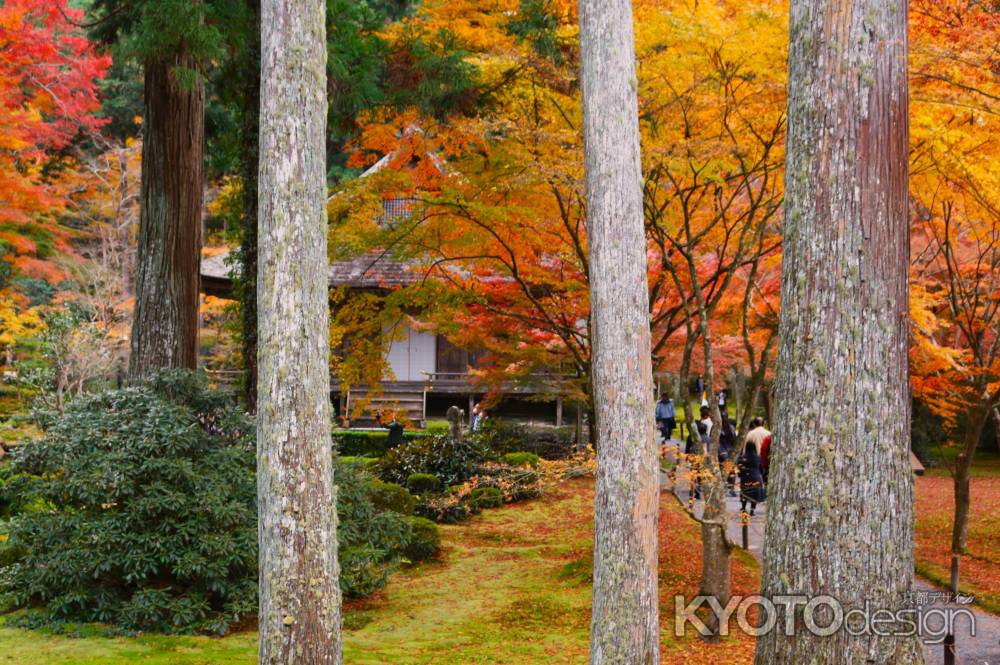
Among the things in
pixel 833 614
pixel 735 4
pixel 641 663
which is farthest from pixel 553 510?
pixel 833 614

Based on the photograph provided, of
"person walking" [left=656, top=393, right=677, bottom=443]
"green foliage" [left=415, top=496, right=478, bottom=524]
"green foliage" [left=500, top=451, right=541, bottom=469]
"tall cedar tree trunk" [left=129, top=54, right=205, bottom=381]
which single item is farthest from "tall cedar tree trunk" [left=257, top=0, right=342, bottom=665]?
"person walking" [left=656, top=393, right=677, bottom=443]

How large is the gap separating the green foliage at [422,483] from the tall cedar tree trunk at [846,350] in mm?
11690

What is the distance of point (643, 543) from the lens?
588 centimetres

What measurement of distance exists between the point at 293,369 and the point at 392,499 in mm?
7459

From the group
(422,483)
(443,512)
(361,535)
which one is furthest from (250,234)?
Result: (422,483)

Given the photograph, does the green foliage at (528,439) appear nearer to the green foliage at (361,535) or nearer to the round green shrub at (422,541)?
the round green shrub at (422,541)

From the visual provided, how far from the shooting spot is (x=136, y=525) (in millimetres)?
7949

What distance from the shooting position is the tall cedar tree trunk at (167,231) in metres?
10.8

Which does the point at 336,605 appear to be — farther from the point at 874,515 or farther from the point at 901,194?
the point at 901,194

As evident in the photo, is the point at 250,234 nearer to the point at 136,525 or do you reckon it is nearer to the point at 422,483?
the point at 136,525

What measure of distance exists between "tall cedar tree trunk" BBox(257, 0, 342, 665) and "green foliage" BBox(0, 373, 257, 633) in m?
2.64

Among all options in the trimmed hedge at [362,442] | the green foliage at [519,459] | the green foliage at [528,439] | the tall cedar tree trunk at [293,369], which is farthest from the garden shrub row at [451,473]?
the tall cedar tree trunk at [293,369]

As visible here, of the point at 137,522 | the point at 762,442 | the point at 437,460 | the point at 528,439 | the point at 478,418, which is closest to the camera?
the point at 137,522

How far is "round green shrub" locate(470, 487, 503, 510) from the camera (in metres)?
16.1
